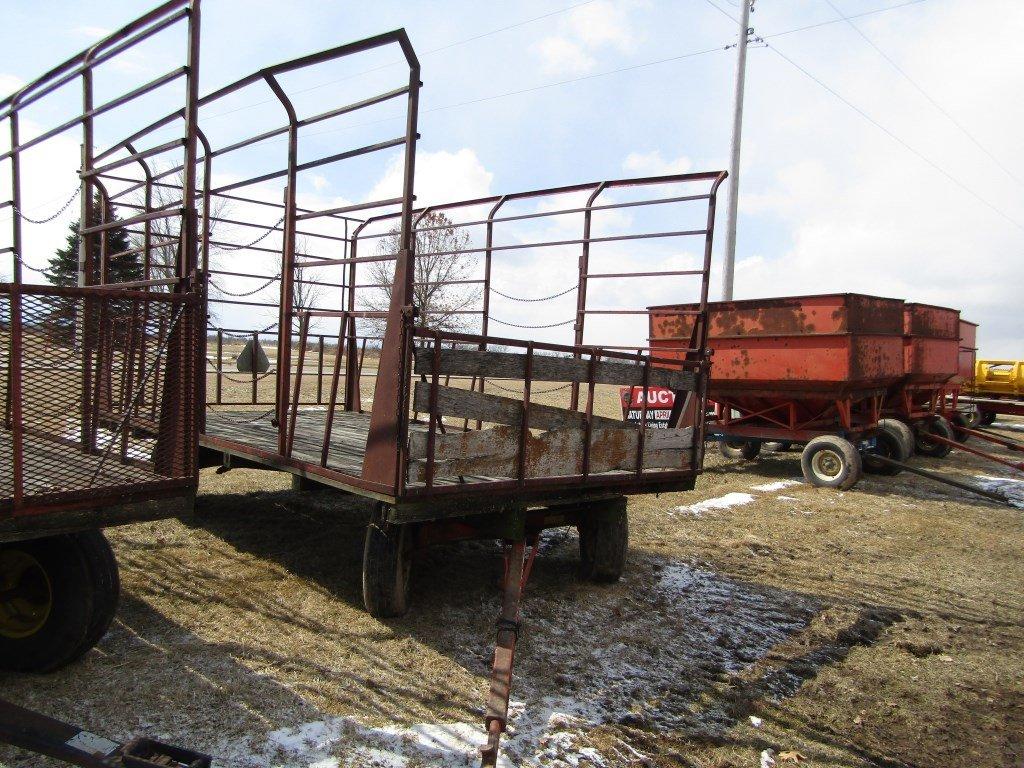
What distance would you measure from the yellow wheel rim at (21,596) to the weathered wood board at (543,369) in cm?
203

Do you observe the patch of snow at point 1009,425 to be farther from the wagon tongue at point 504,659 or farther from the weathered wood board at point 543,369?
the wagon tongue at point 504,659

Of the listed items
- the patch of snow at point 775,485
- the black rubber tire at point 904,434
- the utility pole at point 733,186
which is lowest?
the patch of snow at point 775,485

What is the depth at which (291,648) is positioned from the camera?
3859 millimetres

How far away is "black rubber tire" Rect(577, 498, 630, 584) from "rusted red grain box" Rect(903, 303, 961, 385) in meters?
8.52

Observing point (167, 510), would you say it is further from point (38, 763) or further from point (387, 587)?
point (387, 587)

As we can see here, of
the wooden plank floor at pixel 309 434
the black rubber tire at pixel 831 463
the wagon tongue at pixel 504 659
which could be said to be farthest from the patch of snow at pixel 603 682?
the black rubber tire at pixel 831 463

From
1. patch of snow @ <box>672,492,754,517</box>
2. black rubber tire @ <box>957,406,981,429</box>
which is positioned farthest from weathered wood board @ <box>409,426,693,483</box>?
black rubber tire @ <box>957,406,981,429</box>

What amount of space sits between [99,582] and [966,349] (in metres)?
16.6

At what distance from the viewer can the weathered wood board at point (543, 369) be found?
12.3 feet

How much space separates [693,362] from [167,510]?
357 centimetres

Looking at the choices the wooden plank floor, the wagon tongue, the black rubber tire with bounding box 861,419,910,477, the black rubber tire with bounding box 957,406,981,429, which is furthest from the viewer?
the black rubber tire with bounding box 957,406,981,429

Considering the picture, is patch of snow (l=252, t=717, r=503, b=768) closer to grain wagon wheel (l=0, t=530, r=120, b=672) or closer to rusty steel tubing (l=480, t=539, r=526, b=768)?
rusty steel tubing (l=480, t=539, r=526, b=768)

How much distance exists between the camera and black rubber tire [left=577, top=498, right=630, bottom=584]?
522cm

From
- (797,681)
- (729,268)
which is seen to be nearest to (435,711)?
(797,681)
